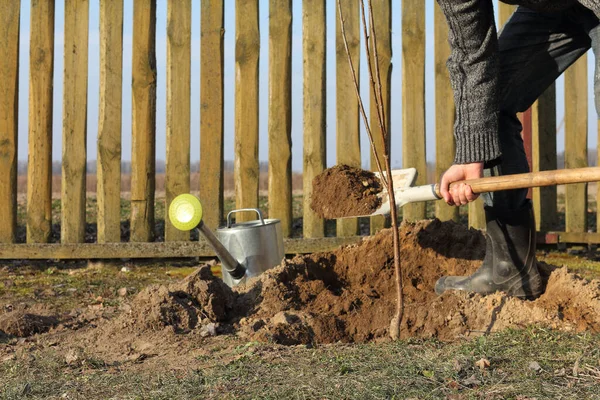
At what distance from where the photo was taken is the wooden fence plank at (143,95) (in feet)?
17.1

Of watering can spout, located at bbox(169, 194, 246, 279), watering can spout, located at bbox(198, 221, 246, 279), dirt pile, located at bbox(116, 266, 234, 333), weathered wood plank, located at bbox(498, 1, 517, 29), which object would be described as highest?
weathered wood plank, located at bbox(498, 1, 517, 29)

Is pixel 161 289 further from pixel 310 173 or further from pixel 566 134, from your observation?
pixel 566 134

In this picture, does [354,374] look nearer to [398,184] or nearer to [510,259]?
[510,259]

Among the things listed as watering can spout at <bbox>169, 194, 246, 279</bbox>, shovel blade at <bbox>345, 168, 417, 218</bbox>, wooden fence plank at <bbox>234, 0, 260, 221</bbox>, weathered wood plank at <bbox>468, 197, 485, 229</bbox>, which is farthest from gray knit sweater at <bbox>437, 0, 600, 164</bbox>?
weathered wood plank at <bbox>468, 197, 485, 229</bbox>

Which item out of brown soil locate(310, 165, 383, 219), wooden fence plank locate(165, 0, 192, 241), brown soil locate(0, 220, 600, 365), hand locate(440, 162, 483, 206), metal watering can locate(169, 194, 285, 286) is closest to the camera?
hand locate(440, 162, 483, 206)

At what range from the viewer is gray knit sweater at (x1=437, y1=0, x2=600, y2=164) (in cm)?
268

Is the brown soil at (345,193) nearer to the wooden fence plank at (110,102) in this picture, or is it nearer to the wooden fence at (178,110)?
the wooden fence at (178,110)

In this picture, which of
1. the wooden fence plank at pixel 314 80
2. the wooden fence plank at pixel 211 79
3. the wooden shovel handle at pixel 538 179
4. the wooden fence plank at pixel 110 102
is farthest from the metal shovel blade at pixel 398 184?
the wooden fence plank at pixel 110 102

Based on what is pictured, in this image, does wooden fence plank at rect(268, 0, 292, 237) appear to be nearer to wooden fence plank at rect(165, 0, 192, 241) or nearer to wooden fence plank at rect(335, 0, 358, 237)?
wooden fence plank at rect(335, 0, 358, 237)

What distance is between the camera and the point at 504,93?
3.20 m

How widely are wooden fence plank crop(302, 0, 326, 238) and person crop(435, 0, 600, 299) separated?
6.52 feet

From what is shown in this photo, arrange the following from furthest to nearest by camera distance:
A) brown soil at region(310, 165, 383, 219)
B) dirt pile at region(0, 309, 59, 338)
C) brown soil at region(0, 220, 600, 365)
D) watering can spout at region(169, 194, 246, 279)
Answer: watering can spout at region(169, 194, 246, 279) → brown soil at region(310, 165, 383, 219) → dirt pile at region(0, 309, 59, 338) → brown soil at region(0, 220, 600, 365)

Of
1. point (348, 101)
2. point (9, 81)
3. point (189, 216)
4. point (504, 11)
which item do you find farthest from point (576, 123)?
point (9, 81)

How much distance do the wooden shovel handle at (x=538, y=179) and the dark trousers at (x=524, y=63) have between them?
402mm
